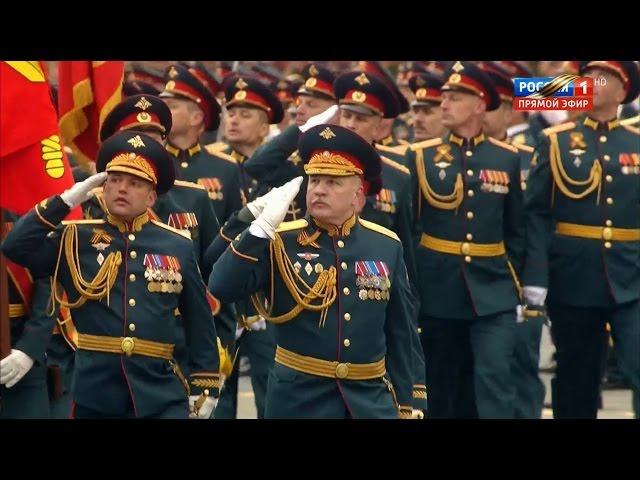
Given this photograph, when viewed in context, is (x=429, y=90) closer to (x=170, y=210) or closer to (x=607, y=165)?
(x=607, y=165)

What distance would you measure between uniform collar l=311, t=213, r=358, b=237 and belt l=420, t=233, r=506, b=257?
324 centimetres

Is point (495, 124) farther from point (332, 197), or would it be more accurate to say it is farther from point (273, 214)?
point (273, 214)

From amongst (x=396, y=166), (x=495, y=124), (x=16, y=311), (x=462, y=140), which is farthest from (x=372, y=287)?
(x=495, y=124)

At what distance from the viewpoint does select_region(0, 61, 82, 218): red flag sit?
34.1ft

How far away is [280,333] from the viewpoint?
907 cm

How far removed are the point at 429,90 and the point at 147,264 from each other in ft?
17.3

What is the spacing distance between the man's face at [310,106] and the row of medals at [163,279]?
3.76 meters

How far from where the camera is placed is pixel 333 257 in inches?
358

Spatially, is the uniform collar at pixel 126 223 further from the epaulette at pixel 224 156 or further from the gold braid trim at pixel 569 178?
the gold braid trim at pixel 569 178

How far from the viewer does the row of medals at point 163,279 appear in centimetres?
927

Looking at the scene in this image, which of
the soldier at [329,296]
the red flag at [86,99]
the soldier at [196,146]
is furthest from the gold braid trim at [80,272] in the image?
the soldier at [196,146]

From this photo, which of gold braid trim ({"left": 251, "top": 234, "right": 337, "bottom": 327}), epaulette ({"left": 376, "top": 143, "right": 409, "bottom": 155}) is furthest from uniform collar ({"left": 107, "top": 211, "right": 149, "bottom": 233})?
epaulette ({"left": 376, "top": 143, "right": 409, "bottom": 155})

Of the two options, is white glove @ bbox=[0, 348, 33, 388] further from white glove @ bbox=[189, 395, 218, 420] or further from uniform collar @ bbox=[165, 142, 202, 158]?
uniform collar @ bbox=[165, 142, 202, 158]
